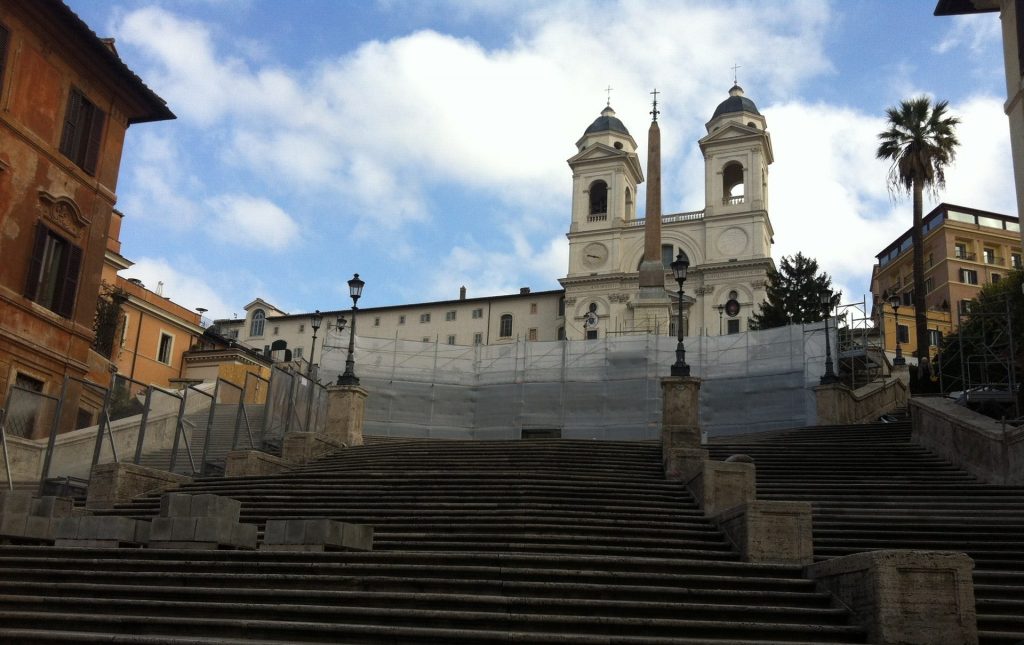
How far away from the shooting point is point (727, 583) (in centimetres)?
966

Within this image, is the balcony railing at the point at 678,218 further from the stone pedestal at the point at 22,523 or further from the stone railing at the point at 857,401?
the stone pedestal at the point at 22,523

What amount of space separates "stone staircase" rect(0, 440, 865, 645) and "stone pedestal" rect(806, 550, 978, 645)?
16.2 inches

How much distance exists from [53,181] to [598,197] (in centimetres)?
5926

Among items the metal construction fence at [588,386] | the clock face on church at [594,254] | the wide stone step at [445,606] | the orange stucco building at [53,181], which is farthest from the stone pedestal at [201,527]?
the clock face on church at [594,254]

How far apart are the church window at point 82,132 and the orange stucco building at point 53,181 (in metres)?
0.03

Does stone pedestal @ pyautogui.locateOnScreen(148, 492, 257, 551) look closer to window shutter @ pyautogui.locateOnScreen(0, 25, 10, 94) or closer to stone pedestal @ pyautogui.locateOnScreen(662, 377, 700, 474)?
stone pedestal @ pyautogui.locateOnScreen(662, 377, 700, 474)

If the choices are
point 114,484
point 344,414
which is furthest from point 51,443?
point 344,414

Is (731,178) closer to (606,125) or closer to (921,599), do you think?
(606,125)

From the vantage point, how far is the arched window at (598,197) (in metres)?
78.2

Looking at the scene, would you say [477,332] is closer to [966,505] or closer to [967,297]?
[967,297]

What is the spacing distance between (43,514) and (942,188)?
3528cm

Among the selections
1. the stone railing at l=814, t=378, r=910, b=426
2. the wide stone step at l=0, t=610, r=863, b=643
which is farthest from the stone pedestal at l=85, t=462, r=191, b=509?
the stone railing at l=814, t=378, r=910, b=426

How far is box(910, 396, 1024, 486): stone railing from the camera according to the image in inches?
585

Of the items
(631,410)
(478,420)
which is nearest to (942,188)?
(631,410)
